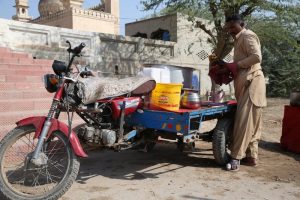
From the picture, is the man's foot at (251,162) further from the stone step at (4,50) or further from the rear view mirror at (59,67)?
the stone step at (4,50)

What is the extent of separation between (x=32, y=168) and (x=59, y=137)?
396 mm

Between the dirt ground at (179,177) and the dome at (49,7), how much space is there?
20893 millimetres

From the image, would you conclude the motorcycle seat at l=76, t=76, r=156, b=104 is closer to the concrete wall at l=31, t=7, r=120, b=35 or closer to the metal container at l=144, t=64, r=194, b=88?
the metal container at l=144, t=64, r=194, b=88

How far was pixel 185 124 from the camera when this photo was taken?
4.01m

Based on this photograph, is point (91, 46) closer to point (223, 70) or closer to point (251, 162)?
point (223, 70)

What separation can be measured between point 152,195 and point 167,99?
3.85ft

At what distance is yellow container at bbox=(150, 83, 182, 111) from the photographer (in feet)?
13.6

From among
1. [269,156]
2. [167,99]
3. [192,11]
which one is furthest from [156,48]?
[167,99]

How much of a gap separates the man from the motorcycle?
1.33m

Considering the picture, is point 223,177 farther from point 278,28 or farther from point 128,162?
point 278,28

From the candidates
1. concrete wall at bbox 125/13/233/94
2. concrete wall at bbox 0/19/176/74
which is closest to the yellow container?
concrete wall at bbox 0/19/176/74

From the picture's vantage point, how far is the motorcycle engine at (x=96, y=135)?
3.76 meters

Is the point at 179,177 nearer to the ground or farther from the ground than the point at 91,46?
nearer to the ground

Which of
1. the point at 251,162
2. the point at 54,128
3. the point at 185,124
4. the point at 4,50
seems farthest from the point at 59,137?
the point at 4,50
